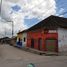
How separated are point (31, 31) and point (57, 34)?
10090 mm

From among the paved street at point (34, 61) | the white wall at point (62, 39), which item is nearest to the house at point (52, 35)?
the white wall at point (62, 39)

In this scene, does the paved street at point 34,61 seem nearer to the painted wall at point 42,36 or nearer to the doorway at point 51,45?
the doorway at point 51,45

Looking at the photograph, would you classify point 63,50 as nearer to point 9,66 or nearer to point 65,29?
point 65,29

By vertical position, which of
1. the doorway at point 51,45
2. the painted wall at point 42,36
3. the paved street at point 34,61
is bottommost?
the paved street at point 34,61

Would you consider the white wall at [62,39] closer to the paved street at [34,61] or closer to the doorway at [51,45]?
the doorway at [51,45]

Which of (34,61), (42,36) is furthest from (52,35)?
(34,61)

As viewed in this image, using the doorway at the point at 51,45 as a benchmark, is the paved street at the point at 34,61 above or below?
below

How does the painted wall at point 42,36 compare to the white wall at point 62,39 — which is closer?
the white wall at point 62,39

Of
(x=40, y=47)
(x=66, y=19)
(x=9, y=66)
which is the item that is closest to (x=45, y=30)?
(x=40, y=47)

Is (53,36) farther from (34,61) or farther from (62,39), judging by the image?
(34,61)

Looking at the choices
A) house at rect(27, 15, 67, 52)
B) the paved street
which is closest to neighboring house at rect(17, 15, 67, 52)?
house at rect(27, 15, 67, 52)

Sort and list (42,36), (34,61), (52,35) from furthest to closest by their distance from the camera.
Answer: (42,36)
(52,35)
(34,61)

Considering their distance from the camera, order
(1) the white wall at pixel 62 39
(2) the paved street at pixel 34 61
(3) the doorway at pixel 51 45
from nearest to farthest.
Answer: (2) the paved street at pixel 34 61
(1) the white wall at pixel 62 39
(3) the doorway at pixel 51 45

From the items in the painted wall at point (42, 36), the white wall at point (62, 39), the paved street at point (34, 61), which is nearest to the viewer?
the paved street at point (34, 61)
